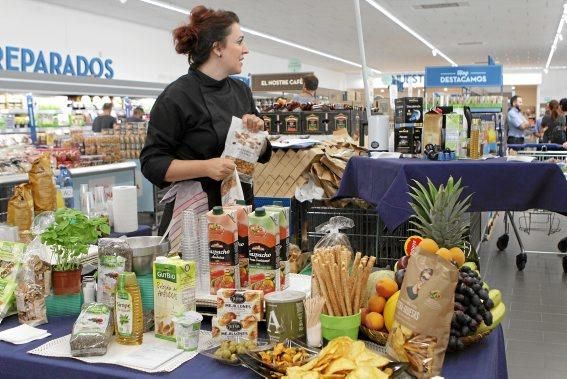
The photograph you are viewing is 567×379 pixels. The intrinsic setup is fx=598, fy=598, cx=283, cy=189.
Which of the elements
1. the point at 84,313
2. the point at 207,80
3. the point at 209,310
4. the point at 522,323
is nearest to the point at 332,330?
the point at 209,310

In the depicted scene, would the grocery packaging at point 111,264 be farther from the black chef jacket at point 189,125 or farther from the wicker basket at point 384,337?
the wicker basket at point 384,337

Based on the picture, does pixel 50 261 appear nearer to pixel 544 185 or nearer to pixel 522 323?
pixel 544 185

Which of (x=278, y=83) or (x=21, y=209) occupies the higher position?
(x=278, y=83)

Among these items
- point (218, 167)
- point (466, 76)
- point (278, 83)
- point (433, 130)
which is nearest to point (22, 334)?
point (218, 167)

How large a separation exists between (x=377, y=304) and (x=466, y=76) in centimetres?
821

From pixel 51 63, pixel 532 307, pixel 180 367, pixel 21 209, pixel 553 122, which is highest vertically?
pixel 51 63

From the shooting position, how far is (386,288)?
1.82 m

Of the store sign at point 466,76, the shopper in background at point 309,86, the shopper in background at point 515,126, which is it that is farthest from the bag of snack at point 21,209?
the shopper in background at point 515,126

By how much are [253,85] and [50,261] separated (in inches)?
238

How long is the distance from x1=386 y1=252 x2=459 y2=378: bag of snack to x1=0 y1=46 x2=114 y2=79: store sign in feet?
35.0

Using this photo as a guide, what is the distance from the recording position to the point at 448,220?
6.53ft

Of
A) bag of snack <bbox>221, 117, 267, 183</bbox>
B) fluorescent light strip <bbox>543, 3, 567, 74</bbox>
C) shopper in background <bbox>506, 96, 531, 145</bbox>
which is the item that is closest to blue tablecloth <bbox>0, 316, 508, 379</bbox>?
bag of snack <bbox>221, 117, 267, 183</bbox>

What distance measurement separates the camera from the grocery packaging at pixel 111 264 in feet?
6.22

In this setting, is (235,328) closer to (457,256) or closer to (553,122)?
(457,256)
